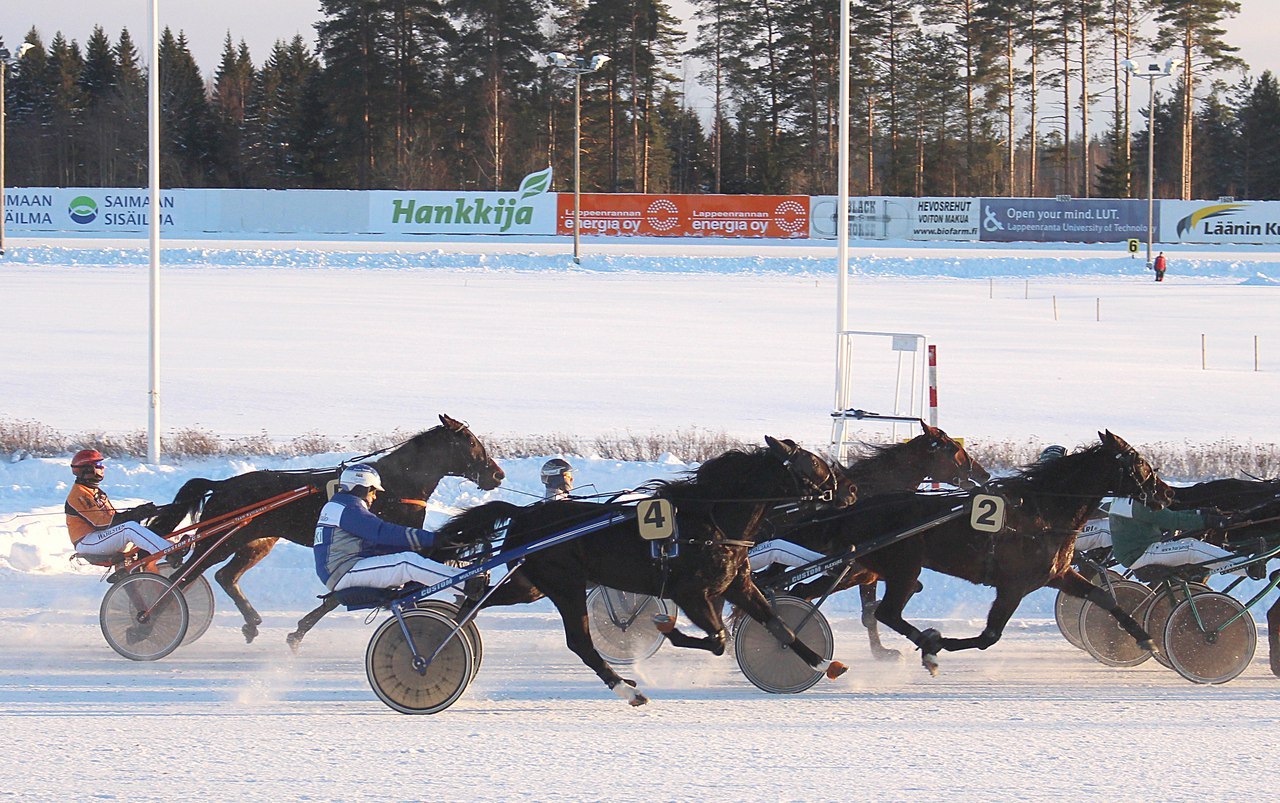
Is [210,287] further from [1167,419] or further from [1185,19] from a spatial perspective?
[1185,19]

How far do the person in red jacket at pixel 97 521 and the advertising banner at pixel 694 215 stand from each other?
3638 centimetres

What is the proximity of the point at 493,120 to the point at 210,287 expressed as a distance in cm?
2997

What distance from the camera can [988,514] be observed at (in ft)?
22.1

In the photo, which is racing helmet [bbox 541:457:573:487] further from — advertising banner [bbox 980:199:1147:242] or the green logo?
advertising banner [bbox 980:199:1147:242]

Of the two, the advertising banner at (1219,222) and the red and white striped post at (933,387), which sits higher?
the advertising banner at (1219,222)

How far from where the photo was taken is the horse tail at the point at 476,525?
6.45 metres

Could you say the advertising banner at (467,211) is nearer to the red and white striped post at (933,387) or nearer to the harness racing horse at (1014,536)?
the red and white striped post at (933,387)

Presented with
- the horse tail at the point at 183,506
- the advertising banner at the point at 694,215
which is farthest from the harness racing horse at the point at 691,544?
the advertising banner at the point at 694,215

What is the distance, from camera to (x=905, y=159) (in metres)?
58.5

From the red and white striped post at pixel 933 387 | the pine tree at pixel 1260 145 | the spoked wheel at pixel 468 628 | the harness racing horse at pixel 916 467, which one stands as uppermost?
the pine tree at pixel 1260 145

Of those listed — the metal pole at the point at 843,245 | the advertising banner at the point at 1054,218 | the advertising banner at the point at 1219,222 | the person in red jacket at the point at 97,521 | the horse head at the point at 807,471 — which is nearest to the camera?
the horse head at the point at 807,471

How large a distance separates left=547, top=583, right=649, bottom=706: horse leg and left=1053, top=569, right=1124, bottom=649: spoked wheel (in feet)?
8.40

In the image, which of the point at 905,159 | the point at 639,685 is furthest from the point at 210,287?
the point at 905,159

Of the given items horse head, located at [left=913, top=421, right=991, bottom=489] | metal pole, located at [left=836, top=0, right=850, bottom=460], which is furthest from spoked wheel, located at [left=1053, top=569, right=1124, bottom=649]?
metal pole, located at [left=836, top=0, right=850, bottom=460]
